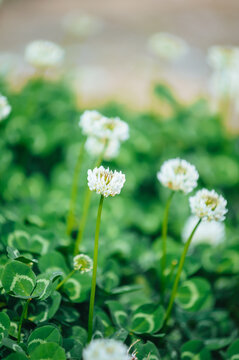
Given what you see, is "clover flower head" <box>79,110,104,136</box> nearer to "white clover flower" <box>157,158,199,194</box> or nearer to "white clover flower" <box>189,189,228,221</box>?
"white clover flower" <box>157,158,199,194</box>

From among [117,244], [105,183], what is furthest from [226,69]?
[105,183]

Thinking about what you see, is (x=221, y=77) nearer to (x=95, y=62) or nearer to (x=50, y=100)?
(x=50, y=100)

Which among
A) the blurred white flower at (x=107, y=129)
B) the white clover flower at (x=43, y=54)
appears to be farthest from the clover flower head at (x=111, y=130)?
the white clover flower at (x=43, y=54)

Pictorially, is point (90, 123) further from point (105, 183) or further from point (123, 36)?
point (123, 36)

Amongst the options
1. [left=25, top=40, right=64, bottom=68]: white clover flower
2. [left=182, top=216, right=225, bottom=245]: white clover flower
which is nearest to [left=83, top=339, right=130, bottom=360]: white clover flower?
[left=182, top=216, right=225, bottom=245]: white clover flower

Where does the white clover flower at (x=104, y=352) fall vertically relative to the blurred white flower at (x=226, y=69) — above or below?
below

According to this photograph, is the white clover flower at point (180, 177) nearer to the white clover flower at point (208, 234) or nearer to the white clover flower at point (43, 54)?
the white clover flower at point (208, 234)
